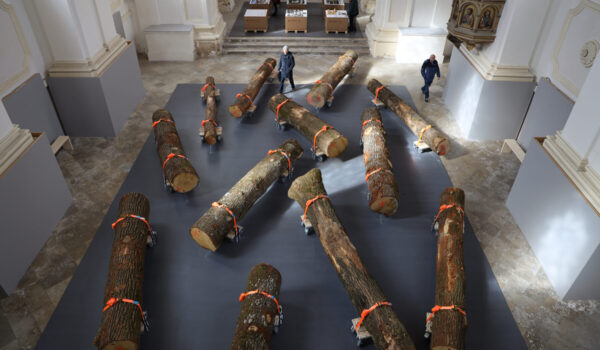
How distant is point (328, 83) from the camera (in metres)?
10.2

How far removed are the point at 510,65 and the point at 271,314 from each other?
23.6 ft

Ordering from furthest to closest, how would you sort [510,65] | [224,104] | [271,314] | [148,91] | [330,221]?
[148,91], [224,104], [510,65], [330,221], [271,314]

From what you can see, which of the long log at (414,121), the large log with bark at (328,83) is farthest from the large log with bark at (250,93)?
the long log at (414,121)

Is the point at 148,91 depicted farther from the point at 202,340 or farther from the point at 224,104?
the point at 202,340

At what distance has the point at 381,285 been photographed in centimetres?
561

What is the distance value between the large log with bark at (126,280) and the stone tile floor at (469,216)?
94 cm

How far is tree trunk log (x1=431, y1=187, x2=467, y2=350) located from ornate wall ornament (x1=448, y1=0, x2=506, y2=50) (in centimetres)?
380

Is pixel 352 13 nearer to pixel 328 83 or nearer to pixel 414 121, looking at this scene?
pixel 328 83

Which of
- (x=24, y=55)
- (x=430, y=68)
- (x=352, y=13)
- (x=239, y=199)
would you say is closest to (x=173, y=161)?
(x=239, y=199)

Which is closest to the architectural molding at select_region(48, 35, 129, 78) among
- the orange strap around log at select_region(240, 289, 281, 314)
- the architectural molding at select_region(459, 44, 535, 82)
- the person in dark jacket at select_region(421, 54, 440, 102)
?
the orange strap around log at select_region(240, 289, 281, 314)

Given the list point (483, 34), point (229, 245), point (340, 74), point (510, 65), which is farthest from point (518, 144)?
point (229, 245)

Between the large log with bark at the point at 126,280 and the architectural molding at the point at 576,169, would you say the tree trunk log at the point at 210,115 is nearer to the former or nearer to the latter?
the large log with bark at the point at 126,280

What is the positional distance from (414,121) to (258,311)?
593 cm

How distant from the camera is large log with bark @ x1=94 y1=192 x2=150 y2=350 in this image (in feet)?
14.7
